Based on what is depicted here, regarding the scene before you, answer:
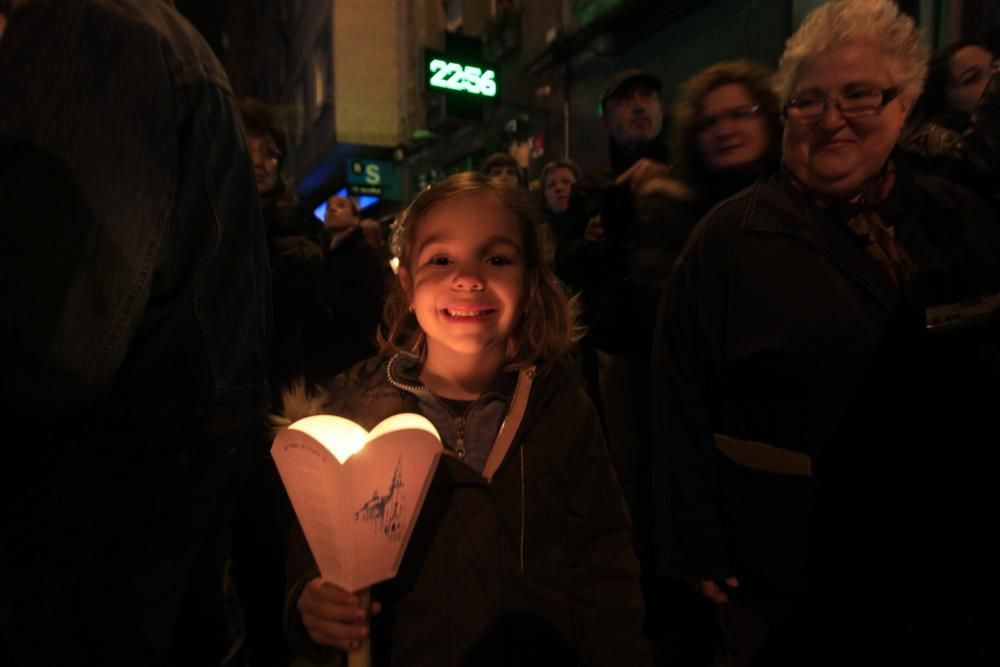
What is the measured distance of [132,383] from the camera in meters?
1.07

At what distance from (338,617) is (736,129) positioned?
81.6 inches

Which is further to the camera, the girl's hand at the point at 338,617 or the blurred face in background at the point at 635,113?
the blurred face in background at the point at 635,113

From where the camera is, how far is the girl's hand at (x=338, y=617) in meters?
1.03

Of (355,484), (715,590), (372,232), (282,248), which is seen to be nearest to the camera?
(355,484)

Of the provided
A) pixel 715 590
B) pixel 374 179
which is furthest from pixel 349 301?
pixel 374 179

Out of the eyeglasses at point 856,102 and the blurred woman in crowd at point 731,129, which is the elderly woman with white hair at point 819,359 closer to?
the eyeglasses at point 856,102

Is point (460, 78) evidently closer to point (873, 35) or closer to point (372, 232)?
point (372, 232)

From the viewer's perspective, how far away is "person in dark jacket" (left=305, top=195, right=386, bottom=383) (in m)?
3.62

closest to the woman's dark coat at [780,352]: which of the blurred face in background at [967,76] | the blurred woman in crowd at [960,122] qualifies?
the blurred woman in crowd at [960,122]

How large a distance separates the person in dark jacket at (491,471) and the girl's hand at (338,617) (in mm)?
90

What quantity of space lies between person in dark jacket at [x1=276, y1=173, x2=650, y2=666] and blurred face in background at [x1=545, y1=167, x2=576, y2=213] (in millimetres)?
2661

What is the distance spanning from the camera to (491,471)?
4.59 ft

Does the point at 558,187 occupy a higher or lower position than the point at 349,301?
higher

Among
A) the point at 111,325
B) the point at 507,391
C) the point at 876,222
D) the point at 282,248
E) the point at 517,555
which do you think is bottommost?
the point at 517,555
